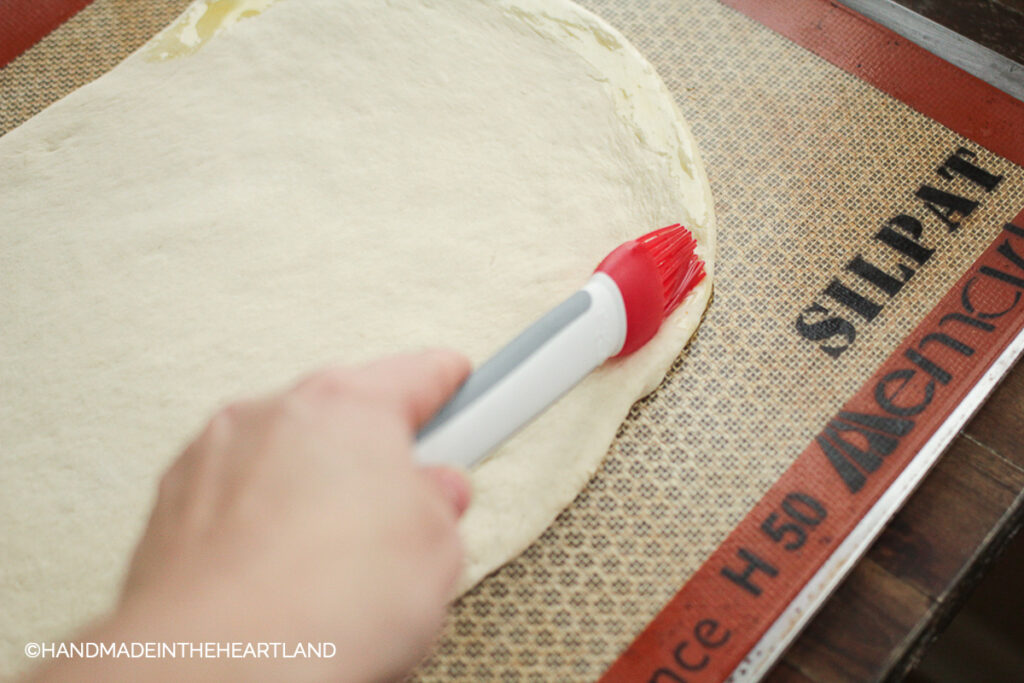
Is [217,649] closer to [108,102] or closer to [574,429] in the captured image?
[574,429]

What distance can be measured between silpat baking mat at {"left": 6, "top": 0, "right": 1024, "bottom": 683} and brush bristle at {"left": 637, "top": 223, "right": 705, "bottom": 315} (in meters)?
0.08

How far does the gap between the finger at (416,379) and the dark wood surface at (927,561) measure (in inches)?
18.4

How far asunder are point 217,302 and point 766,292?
610mm

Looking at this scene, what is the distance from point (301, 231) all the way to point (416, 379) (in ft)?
1.38

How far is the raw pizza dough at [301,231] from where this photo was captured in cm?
73

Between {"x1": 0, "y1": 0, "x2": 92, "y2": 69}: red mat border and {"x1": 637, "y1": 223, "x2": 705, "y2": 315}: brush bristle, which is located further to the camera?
{"x1": 0, "y1": 0, "x2": 92, "y2": 69}: red mat border

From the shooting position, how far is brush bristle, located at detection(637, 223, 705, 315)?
0.77 meters

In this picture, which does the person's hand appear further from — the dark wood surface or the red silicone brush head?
the dark wood surface

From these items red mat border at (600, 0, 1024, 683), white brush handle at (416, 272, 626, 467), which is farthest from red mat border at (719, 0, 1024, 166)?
white brush handle at (416, 272, 626, 467)

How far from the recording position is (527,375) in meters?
0.61

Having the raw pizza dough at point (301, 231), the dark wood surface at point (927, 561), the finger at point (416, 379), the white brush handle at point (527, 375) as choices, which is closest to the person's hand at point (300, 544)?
the finger at point (416, 379)

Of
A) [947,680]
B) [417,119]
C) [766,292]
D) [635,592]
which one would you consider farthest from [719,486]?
[417,119]

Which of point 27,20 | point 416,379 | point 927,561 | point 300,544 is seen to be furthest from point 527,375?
point 27,20

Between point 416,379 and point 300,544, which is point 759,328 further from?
point 300,544
